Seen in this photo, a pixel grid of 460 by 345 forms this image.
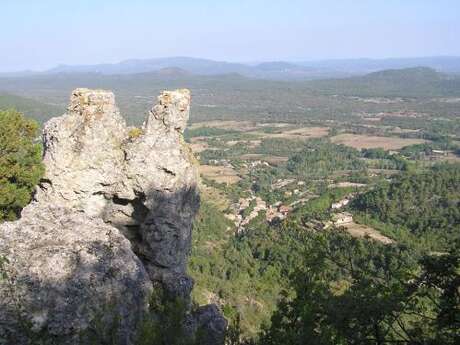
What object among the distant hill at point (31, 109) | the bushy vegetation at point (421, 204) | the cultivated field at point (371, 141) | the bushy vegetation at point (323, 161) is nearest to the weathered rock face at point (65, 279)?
the bushy vegetation at point (421, 204)

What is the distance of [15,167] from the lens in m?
16.5

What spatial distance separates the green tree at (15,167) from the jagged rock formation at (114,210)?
57 cm

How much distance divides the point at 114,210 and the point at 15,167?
345cm

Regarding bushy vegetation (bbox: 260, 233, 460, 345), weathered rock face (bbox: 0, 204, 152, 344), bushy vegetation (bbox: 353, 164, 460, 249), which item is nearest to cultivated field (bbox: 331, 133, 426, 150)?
bushy vegetation (bbox: 353, 164, 460, 249)

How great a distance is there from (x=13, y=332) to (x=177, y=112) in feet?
30.5

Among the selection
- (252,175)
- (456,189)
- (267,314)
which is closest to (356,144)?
(252,175)

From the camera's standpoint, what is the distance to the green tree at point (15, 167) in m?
16.3

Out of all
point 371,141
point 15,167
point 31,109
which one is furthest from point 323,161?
point 15,167

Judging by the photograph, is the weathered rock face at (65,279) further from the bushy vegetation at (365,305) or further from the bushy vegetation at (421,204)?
the bushy vegetation at (421,204)

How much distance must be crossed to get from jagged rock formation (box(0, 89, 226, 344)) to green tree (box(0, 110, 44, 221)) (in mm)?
565

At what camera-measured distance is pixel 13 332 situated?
10.3m

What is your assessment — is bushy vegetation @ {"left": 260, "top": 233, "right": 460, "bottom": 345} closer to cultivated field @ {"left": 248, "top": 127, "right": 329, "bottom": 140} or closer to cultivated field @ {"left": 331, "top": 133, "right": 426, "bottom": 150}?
cultivated field @ {"left": 331, "top": 133, "right": 426, "bottom": 150}

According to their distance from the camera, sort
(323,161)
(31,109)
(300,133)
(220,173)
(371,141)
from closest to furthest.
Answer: (220,173) → (323,161) → (31,109) → (371,141) → (300,133)

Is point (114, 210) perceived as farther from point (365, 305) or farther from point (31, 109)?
point (31, 109)
